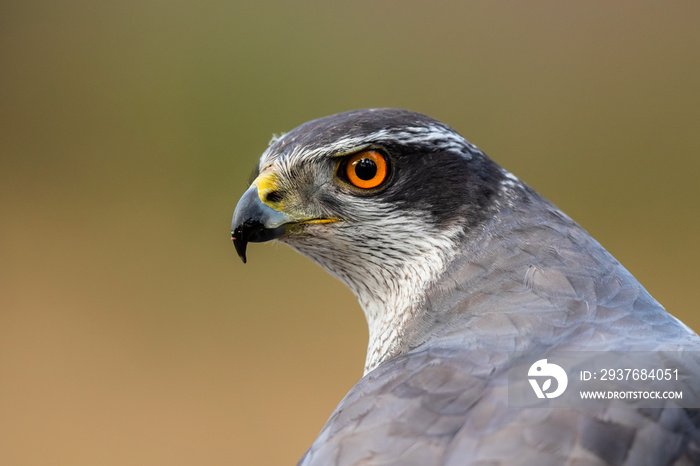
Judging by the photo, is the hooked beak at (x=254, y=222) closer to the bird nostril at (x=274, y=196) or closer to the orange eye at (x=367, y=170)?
the bird nostril at (x=274, y=196)

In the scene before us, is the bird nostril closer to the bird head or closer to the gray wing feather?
the bird head

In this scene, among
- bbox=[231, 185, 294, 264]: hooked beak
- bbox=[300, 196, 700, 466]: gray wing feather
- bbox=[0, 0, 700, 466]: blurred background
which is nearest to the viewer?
bbox=[300, 196, 700, 466]: gray wing feather

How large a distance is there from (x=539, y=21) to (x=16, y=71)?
3.18 metres

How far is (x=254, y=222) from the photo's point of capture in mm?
1658

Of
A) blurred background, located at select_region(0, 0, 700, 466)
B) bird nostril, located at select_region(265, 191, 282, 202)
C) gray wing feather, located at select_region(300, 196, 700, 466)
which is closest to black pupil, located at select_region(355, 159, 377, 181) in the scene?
bird nostril, located at select_region(265, 191, 282, 202)

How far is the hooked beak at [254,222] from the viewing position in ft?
5.37

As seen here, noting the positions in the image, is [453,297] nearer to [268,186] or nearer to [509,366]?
[509,366]

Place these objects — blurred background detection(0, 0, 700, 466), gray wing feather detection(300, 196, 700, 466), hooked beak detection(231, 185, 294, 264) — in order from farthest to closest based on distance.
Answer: blurred background detection(0, 0, 700, 466)
hooked beak detection(231, 185, 294, 264)
gray wing feather detection(300, 196, 700, 466)

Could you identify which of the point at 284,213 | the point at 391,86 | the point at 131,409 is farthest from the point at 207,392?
the point at 284,213

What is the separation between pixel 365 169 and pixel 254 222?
29 centimetres

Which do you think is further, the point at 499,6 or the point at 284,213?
the point at 499,6

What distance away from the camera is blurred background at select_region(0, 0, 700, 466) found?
4.07 m

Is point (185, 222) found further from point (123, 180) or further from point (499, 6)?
point (499, 6)

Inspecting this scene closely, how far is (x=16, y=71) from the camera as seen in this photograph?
171 inches
